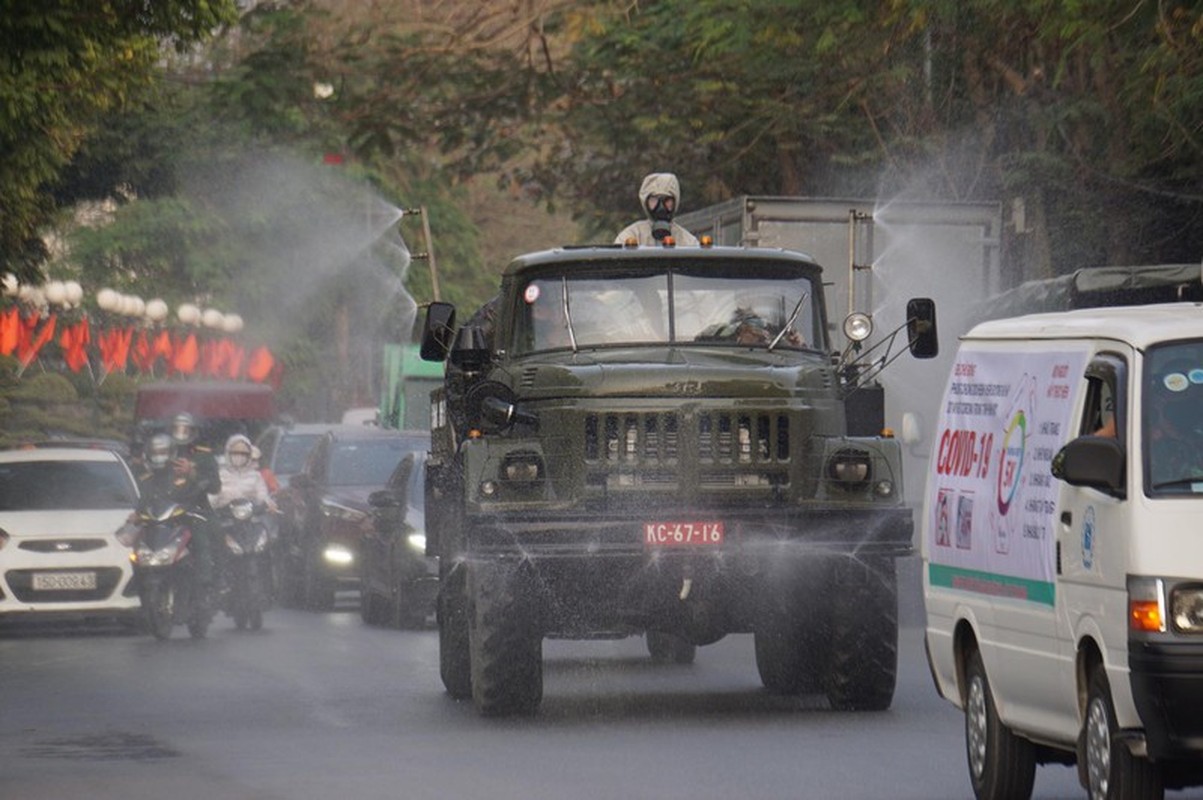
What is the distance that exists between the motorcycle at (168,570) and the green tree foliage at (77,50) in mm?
3358

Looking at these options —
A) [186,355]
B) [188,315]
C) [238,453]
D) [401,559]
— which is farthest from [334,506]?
[186,355]

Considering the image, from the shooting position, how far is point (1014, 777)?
11.5 metres

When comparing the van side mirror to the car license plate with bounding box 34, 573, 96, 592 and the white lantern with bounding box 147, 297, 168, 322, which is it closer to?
the car license plate with bounding box 34, 573, 96, 592

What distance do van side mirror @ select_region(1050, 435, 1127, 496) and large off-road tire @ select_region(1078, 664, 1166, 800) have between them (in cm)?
65

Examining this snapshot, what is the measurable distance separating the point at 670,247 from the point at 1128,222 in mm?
13598

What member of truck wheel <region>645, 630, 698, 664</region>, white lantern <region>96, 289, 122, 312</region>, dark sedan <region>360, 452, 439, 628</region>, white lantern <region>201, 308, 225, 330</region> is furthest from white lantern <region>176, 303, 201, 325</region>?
truck wheel <region>645, 630, 698, 664</region>

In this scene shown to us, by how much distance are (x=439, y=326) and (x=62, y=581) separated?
29.1 ft

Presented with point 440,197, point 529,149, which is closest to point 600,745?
point 529,149

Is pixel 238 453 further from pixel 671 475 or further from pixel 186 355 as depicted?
pixel 186 355

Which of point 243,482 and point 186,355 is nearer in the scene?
point 243,482

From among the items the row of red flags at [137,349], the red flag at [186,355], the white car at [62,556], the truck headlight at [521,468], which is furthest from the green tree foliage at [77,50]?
the red flag at [186,355]

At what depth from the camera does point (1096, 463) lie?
9953 mm

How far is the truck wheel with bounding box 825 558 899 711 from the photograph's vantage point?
16359 millimetres

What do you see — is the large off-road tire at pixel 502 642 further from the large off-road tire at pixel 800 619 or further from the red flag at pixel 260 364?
the red flag at pixel 260 364
